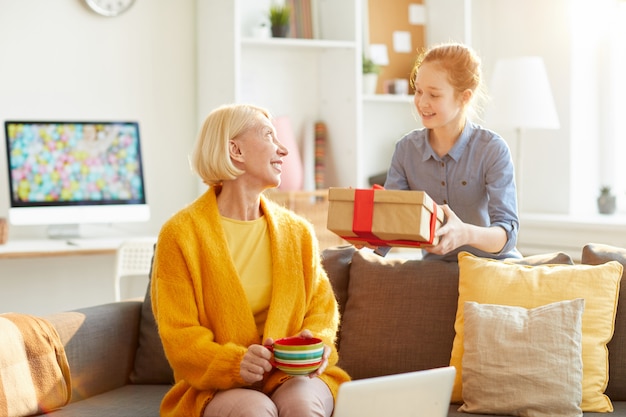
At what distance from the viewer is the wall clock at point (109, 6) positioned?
160 inches

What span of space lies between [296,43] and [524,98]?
1.06 m

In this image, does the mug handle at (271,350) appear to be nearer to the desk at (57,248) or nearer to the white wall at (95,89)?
the desk at (57,248)

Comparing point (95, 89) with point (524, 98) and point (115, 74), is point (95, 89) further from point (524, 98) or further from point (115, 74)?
point (524, 98)

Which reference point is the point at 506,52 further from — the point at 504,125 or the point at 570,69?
the point at 504,125

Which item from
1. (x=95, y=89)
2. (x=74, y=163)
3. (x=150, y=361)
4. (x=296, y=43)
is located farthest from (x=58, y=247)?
(x=296, y=43)

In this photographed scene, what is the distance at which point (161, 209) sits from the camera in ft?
14.1

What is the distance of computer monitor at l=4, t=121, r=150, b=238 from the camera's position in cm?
377

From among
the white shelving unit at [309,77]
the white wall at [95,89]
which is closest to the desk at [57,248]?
the white wall at [95,89]

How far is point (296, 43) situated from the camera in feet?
13.7

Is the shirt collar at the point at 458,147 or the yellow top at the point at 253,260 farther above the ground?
the shirt collar at the point at 458,147

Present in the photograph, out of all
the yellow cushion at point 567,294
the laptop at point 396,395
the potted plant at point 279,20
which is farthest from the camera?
the potted plant at point 279,20

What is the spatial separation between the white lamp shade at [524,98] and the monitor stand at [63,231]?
1.90 metres

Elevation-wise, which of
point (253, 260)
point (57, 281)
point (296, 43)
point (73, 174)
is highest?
point (296, 43)

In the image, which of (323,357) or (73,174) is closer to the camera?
(323,357)
